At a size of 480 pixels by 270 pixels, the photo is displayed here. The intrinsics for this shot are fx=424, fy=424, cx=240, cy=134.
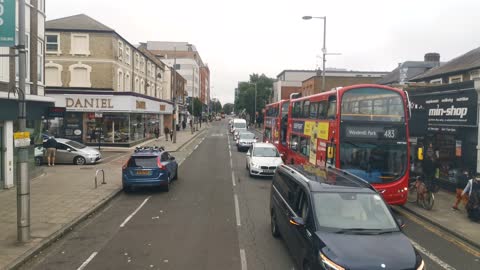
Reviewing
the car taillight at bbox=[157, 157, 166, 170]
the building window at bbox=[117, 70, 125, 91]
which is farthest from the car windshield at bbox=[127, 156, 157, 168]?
the building window at bbox=[117, 70, 125, 91]

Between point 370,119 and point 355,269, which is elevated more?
point 370,119

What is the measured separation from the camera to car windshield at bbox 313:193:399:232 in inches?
273

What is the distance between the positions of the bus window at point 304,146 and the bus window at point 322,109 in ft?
7.03

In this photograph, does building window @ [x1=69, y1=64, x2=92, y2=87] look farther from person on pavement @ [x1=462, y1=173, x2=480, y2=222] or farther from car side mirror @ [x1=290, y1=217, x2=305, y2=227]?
car side mirror @ [x1=290, y1=217, x2=305, y2=227]

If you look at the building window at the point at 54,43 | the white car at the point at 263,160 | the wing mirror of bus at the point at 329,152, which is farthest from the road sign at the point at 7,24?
the building window at the point at 54,43

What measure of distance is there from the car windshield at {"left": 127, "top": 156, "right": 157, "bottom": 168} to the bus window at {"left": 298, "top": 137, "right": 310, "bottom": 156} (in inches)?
245

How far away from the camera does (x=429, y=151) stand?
17.5 metres

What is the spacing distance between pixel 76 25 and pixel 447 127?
29.4m

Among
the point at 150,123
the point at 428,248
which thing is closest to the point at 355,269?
the point at 428,248

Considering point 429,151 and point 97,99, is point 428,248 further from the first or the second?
point 97,99

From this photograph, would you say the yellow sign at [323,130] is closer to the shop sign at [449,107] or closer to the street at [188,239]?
the street at [188,239]

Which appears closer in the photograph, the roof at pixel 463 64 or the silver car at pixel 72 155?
the roof at pixel 463 64

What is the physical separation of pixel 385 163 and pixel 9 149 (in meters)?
13.4

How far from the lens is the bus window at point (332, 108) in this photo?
43.8 ft
